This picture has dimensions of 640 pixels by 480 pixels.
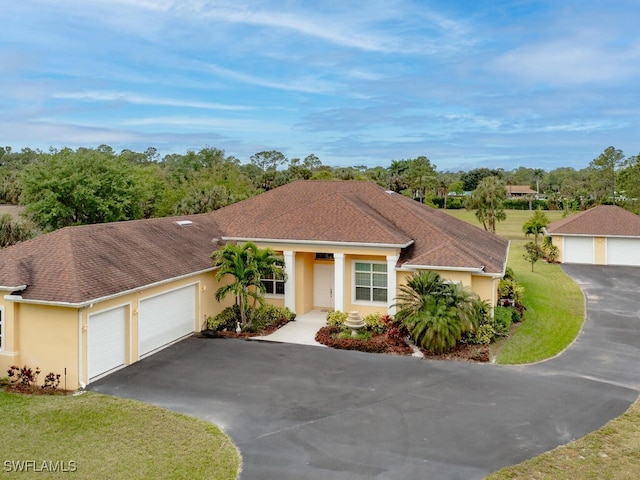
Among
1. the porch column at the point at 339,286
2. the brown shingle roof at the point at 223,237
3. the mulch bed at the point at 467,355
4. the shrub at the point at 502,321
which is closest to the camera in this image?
the brown shingle roof at the point at 223,237

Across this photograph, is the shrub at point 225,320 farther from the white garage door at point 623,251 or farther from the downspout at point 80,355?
the white garage door at point 623,251

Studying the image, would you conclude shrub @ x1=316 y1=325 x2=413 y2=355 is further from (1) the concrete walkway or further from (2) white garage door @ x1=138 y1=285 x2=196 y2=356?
(2) white garage door @ x1=138 y1=285 x2=196 y2=356

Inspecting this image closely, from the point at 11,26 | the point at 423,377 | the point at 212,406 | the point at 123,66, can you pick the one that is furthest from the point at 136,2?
the point at 423,377

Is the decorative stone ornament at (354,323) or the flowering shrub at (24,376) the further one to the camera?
the decorative stone ornament at (354,323)

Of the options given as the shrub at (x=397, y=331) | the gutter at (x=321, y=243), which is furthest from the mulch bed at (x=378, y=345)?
the gutter at (x=321, y=243)

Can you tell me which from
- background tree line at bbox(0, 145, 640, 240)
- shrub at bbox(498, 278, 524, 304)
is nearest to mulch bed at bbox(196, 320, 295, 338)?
shrub at bbox(498, 278, 524, 304)

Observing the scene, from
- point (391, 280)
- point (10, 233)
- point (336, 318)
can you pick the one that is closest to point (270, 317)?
point (336, 318)

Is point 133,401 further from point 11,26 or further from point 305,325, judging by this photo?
point 11,26
